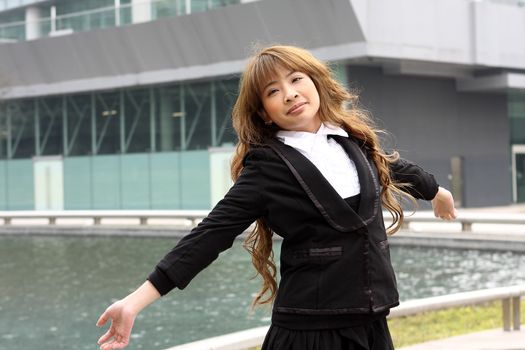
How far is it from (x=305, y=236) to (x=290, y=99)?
42cm

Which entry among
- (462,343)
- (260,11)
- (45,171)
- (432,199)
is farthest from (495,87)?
(432,199)

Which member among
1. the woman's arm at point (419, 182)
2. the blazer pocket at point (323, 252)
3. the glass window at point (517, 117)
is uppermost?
the glass window at point (517, 117)

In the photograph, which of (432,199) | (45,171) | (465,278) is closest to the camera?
(432,199)

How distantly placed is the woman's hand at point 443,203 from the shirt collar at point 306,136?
2.23ft

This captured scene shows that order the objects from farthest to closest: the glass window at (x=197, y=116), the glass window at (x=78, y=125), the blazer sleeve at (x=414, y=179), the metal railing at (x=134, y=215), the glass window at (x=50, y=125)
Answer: the glass window at (x=50, y=125) → the glass window at (x=78, y=125) → the glass window at (x=197, y=116) → the metal railing at (x=134, y=215) → the blazer sleeve at (x=414, y=179)

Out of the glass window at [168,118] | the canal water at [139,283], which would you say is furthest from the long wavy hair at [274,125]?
the glass window at [168,118]

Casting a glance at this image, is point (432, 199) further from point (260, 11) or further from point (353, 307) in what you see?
point (260, 11)

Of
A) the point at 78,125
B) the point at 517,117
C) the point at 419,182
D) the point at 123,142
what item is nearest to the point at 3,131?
the point at 78,125

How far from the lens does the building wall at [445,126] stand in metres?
28.6

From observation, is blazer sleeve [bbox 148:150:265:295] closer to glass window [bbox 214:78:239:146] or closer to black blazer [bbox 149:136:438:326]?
black blazer [bbox 149:136:438:326]

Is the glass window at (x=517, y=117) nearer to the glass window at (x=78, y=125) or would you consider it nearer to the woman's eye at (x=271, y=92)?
the glass window at (x=78, y=125)

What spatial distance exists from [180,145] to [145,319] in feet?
77.6

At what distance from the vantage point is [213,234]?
261 centimetres

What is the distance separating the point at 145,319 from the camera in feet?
29.9
